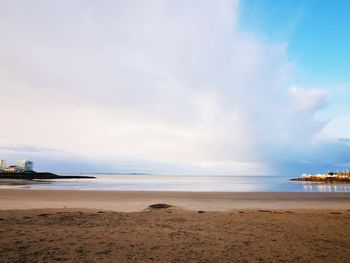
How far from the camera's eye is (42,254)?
781 centimetres

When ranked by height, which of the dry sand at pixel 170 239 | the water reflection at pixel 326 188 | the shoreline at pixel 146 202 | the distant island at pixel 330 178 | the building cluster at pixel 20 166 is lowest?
the dry sand at pixel 170 239

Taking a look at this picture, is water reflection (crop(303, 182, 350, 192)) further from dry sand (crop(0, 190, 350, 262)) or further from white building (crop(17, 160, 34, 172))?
white building (crop(17, 160, 34, 172))

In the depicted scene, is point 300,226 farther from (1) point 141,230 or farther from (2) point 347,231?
(1) point 141,230

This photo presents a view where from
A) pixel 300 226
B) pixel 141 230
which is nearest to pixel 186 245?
pixel 141 230

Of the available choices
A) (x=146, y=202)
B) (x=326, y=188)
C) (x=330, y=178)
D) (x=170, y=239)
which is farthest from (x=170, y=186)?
(x=330, y=178)

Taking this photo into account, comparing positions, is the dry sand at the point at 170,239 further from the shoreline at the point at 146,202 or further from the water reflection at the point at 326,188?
the water reflection at the point at 326,188

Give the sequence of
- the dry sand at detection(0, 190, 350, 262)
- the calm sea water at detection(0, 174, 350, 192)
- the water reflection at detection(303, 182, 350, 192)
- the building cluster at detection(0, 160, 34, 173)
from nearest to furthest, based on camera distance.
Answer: the dry sand at detection(0, 190, 350, 262) → the calm sea water at detection(0, 174, 350, 192) → the water reflection at detection(303, 182, 350, 192) → the building cluster at detection(0, 160, 34, 173)

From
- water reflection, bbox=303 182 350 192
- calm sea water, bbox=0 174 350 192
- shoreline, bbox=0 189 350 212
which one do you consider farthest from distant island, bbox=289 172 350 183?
shoreline, bbox=0 189 350 212

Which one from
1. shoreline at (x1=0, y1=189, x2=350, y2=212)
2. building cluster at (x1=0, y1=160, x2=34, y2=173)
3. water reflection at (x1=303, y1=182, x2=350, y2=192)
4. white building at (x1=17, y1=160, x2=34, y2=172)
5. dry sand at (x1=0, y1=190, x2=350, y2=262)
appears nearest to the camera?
dry sand at (x1=0, y1=190, x2=350, y2=262)

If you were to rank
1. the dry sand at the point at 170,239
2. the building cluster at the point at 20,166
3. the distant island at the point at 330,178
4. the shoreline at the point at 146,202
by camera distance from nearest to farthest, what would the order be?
the dry sand at the point at 170,239
the shoreline at the point at 146,202
the distant island at the point at 330,178
the building cluster at the point at 20,166

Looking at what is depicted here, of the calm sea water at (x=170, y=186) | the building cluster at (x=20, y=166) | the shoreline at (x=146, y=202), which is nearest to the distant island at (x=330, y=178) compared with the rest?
the calm sea water at (x=170, y=186)

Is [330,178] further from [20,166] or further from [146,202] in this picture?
[20,166]

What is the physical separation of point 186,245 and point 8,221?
842 cm

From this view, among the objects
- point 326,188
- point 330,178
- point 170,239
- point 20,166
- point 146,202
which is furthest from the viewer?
point 20,166
